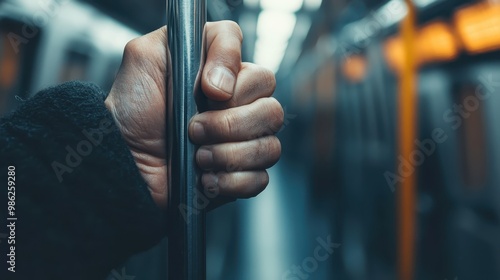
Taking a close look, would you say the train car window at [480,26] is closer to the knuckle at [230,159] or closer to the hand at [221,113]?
the hand at [221,113]

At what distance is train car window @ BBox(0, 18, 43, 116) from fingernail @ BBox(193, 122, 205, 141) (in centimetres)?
110

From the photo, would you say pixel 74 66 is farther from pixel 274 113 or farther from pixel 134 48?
pixel 274 113

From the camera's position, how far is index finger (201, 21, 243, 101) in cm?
40

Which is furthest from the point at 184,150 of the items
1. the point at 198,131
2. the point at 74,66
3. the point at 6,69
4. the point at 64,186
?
the point at 74,66

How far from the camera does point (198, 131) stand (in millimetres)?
351

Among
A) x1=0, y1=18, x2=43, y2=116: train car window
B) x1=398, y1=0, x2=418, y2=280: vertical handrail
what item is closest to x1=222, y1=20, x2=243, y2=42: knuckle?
x1=0, y1=18, x2=43, y2=116: train car window

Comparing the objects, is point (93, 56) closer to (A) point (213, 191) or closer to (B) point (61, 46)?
(B) point (61, 46)

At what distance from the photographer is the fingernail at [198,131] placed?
0.34 m

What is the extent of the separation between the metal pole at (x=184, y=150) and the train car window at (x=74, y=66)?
135 cm

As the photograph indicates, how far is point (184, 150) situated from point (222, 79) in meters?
0.12

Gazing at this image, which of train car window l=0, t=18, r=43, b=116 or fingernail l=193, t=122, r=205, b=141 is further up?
train car window l=0, t=18, r=43, b=116

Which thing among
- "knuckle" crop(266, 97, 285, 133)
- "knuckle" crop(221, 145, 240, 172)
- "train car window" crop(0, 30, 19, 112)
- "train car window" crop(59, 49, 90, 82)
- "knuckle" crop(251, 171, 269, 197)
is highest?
"train car window" crop(59, 49, 90, 82)

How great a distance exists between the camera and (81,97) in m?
0.58

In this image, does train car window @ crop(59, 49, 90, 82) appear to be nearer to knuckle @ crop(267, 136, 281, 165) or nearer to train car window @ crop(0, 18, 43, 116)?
train car window @ crop(0, 18, 43, 116)
